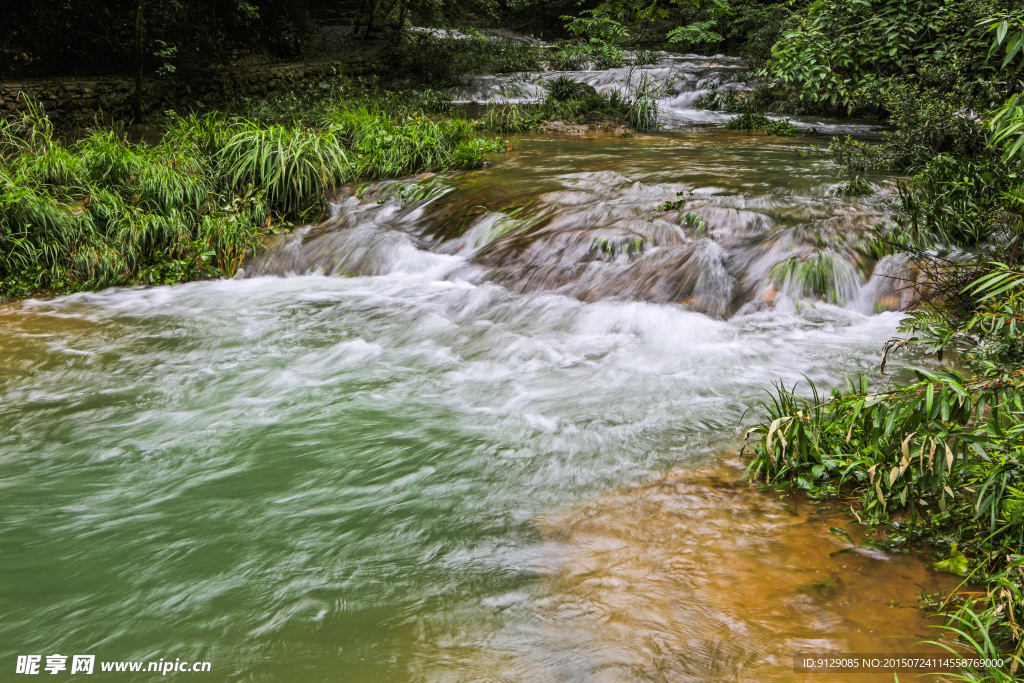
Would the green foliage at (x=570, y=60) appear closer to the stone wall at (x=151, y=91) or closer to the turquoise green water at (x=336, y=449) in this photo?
the stone wall at (x=151, y=91)

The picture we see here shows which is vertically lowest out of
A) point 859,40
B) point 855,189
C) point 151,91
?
point 855,189

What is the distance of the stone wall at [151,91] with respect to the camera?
41.7 feet

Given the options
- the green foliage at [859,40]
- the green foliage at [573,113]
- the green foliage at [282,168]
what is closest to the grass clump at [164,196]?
the green foliage at [282,168]

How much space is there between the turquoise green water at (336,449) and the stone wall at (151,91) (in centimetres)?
776

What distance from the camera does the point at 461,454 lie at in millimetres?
3836

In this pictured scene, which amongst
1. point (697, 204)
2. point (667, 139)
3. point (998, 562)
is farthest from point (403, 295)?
point (667, 139)

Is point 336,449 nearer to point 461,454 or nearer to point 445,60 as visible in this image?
point 461,454

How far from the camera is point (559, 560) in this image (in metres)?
2.85

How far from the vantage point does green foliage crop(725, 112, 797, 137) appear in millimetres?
12901

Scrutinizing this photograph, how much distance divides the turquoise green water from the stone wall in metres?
7.76

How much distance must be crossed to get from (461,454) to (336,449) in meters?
0.75

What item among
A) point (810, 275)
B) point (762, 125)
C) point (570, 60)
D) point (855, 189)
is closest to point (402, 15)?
point (570, 60)

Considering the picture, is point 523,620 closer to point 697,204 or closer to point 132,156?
point 697,204

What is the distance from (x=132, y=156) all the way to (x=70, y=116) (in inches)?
279
